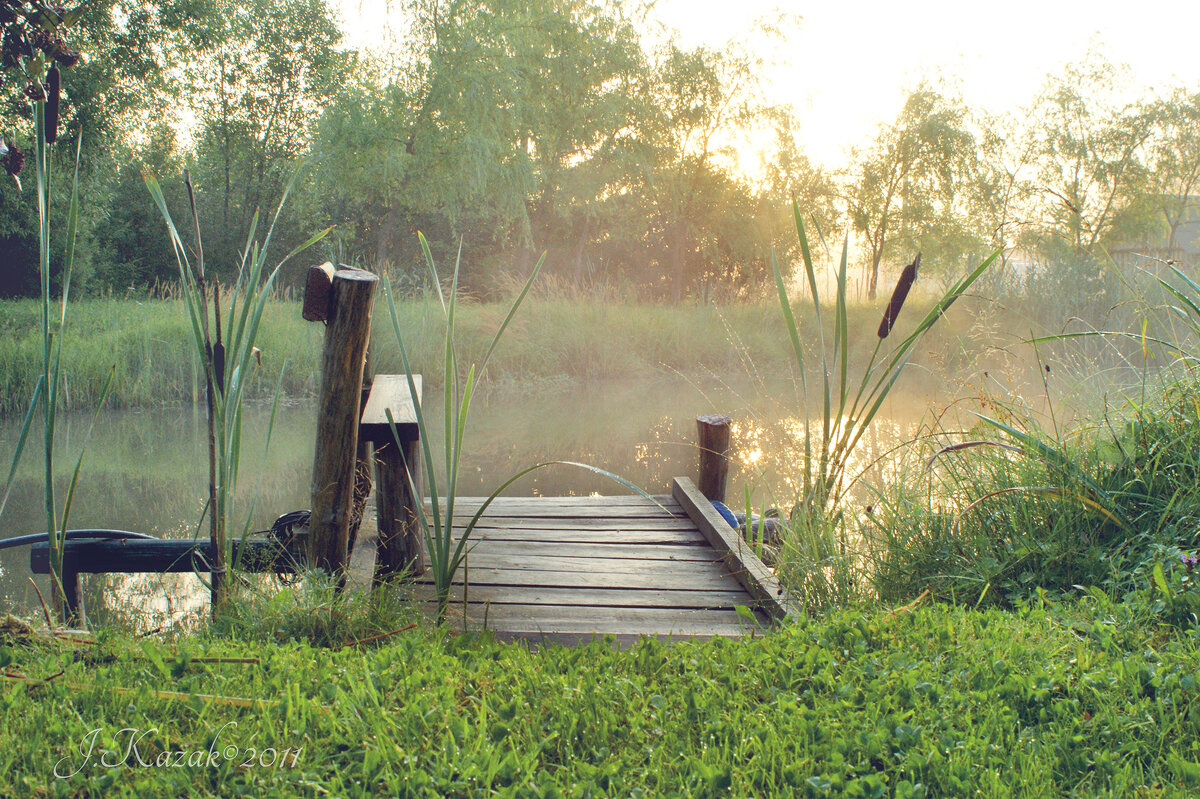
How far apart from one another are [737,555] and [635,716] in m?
1.46

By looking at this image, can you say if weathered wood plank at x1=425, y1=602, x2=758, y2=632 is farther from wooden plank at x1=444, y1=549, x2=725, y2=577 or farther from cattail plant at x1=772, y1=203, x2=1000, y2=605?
wooden plank at x1=444, y1=549, x2=725, y2=577

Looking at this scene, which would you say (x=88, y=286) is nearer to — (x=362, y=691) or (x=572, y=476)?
(x=572, y=476)

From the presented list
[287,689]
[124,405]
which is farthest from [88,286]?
[287,689]

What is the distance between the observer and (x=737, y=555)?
9.28ft

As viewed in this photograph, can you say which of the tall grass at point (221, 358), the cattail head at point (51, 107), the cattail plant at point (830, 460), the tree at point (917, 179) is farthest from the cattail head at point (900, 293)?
the tree at point (917, 179)

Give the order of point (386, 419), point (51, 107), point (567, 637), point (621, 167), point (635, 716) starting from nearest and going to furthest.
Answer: point (635, 716) < point (51, 107) < point (567, 637) < point (386, 419) < point (621, 167)

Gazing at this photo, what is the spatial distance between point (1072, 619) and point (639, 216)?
1796 cm

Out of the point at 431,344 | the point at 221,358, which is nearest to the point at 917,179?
the point at 431,344

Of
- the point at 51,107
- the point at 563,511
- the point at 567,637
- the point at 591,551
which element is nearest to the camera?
the point at 51,107

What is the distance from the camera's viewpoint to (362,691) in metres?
1.48

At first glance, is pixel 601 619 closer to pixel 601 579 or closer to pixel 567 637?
pixel 567 637

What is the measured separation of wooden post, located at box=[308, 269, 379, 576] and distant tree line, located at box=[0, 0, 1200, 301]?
40.4 feet

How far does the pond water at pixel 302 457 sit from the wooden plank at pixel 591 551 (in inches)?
18.2

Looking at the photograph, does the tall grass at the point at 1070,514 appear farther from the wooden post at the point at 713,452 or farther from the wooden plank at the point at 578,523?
the wooden post at the point at 713,452
